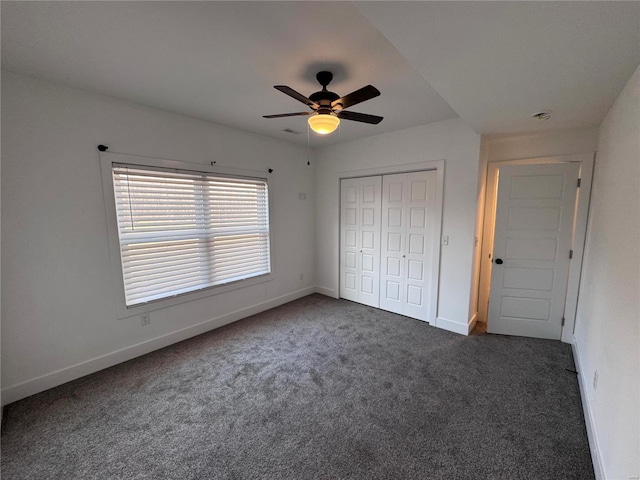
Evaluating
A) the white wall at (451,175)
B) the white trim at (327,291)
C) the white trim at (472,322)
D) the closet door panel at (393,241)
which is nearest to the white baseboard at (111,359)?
the white trim at (327,291)

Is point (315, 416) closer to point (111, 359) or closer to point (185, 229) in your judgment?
point (111, 359)

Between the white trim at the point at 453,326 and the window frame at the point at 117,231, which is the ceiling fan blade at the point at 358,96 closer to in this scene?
the window frame at the point at 117,231

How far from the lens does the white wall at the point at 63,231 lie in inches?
82.7

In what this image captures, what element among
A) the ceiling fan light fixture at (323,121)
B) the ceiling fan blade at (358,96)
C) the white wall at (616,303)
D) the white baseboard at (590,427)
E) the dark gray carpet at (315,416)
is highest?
the ceiling fan blade at (358,96)

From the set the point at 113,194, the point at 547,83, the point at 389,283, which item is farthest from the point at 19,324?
the point at 547,83

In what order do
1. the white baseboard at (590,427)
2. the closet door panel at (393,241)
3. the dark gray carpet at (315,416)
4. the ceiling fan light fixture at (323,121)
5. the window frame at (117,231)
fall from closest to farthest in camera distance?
the white baseboard at (590,427) < the dark gray carpet at (315,416) < the ceiling fan light fixture at (323,121) < the window frame at (117,231) < the closet door panel at (393,241)

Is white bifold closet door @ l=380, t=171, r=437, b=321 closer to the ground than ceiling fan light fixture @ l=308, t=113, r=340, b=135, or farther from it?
closer to the ground

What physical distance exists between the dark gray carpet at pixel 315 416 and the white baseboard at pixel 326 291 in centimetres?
162

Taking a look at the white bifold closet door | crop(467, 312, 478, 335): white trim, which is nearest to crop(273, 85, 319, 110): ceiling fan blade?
the white bifold closet door

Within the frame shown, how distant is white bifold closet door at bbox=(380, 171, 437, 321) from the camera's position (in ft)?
11.5

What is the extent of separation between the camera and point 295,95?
1821 mm

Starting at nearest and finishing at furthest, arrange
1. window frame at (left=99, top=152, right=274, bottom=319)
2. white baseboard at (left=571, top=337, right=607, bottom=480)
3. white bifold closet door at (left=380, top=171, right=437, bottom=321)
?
white baseboard at (left=571, top=337, right=607, bottom=480) < window frame at (left=99, top=152, right=274, bottom=319) < white bifold closet door at (left=380, top=171, right=437, bottom=321)

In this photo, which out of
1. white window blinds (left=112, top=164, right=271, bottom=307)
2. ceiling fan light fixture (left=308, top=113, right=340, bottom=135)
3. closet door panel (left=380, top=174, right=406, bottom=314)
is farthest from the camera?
closet door panel (left=380, top=174, right=406, bottom=314)

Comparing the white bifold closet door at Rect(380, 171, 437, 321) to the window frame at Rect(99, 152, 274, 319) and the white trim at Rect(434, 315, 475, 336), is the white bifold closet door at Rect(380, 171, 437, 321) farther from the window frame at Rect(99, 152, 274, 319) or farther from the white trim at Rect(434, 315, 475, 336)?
the window frame at Rect(99, 152, 274, 319)
